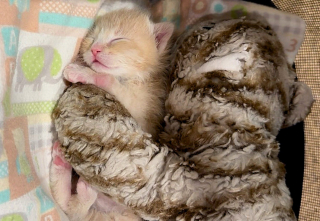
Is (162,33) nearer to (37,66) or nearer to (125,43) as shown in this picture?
(125,43)

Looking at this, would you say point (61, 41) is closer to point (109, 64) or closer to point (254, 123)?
point (109, 64)

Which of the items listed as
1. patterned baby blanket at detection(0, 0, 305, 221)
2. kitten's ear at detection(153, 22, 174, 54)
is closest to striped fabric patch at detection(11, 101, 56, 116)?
patterned baby blanket at detection(0, 0, 305, 221)

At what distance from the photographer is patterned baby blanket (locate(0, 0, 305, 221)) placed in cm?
71

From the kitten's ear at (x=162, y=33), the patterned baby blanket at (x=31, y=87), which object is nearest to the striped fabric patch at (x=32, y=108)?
the patterned baby blanket at (x=31, y=87)

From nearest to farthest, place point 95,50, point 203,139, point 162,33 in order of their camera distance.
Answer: point 203,139
point 95,50
point 162,33

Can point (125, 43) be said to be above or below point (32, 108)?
above

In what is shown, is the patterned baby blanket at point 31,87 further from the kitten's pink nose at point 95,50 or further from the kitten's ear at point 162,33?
the kitten's ear at point 162,33

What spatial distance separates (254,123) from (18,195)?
57 centimetres

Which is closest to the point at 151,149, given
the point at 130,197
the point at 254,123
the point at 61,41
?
the point at 130,197

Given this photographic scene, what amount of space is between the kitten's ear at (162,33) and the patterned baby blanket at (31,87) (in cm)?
21

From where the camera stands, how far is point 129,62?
1.01m

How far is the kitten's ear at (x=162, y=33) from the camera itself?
3.52ft

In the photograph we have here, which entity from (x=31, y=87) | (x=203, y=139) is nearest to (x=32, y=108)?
(x=31, y=87)

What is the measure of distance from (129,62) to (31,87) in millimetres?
298
